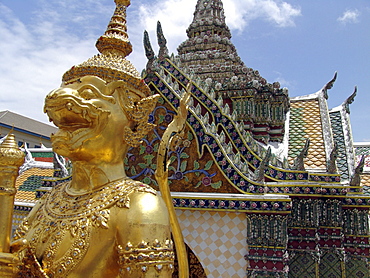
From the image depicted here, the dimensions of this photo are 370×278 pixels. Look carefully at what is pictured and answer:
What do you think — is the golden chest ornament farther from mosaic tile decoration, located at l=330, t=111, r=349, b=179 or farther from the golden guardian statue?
mosaic tile decoration, located at l=330, t=111, r=349, b=179

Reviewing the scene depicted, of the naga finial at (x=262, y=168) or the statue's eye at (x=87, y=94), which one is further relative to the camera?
the naga finial at (x=262, y=168)

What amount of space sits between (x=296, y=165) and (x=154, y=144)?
91.6 inches

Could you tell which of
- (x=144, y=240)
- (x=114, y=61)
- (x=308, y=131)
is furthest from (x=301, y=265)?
(x=114, y=61)

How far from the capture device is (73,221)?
2.58m

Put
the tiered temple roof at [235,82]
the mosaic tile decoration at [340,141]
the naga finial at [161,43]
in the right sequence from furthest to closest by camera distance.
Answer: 1. the tiered temple roof at [235,82]
2. the mosaic tile decoration at [340,141]
3. the naga finial at [161,43]

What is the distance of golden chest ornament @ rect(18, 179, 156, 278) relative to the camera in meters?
2.45

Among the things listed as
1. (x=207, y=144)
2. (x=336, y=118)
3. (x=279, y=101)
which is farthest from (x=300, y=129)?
(x=207, y=144)

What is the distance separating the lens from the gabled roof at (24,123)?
34769 mm

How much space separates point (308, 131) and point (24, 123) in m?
34.9

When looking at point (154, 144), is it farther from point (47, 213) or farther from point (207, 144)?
point (47, 213)

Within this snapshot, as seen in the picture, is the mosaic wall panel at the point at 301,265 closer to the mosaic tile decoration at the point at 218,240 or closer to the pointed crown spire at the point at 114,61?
the mosaic tile decoration at the point at 218,240

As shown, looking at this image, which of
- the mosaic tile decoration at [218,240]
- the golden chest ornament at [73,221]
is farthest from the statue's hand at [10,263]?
the mosaic tile decoration at [218,240]

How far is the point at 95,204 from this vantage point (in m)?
2.63

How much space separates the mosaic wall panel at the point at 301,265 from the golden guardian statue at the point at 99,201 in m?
4.03
